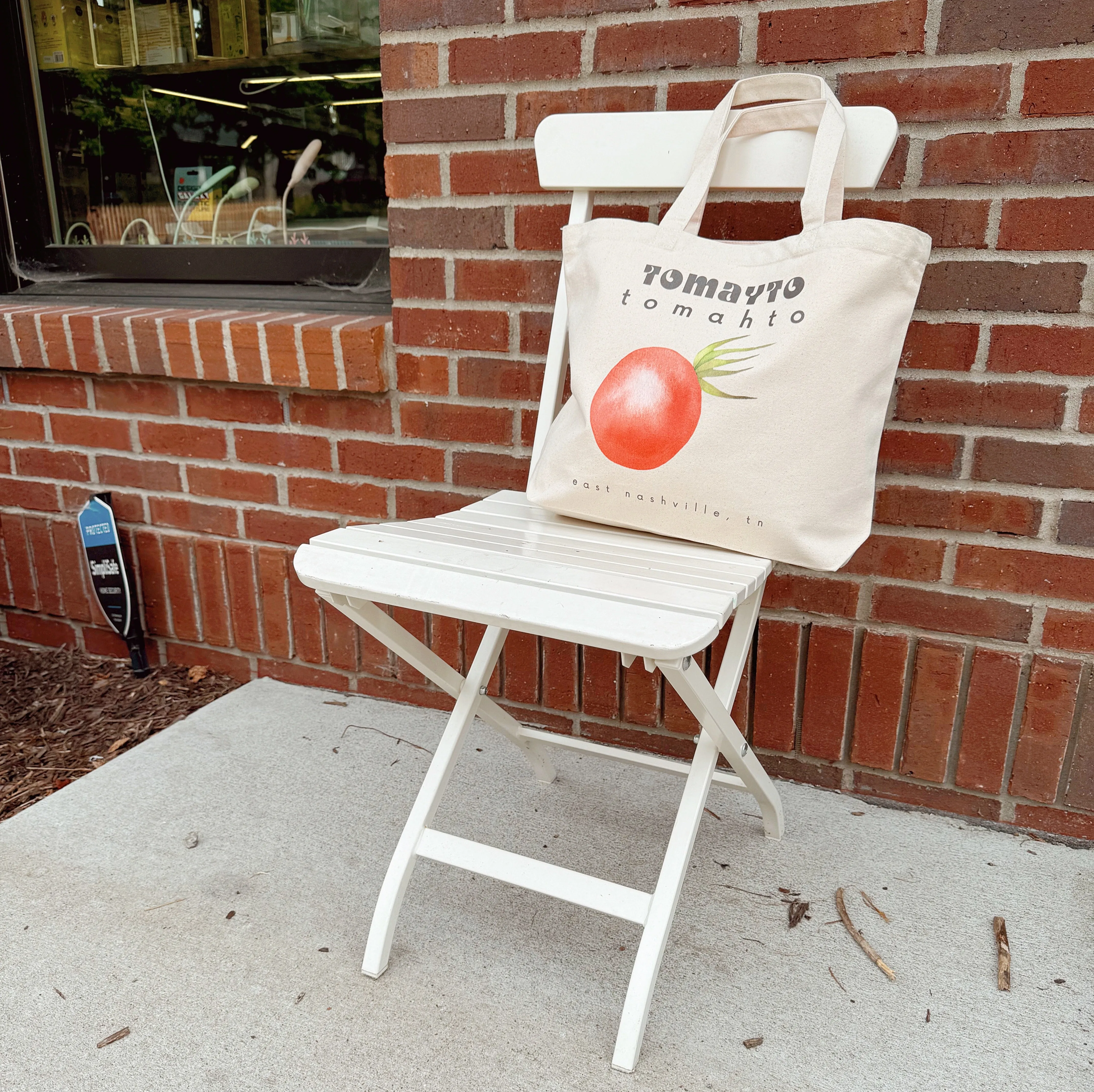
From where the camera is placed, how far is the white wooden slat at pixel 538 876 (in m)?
1.17

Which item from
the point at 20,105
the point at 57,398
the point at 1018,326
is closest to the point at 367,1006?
the point at 1018,326

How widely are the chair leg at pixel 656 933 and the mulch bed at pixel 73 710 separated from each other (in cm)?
123

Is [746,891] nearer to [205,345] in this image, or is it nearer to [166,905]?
[166,905]

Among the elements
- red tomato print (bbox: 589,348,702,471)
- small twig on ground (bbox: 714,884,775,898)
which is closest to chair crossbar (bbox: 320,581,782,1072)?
small twig on ground (bbox: 714,884,775,898)

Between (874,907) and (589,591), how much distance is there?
0.77 metres

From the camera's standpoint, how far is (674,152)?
4.55ft

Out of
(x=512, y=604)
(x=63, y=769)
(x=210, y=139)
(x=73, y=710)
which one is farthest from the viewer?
(x=210, y=139)

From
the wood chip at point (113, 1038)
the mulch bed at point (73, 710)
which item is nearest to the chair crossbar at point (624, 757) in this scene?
the wood chip at point (113, 1038)

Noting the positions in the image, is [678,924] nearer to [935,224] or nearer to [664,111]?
[935,224]

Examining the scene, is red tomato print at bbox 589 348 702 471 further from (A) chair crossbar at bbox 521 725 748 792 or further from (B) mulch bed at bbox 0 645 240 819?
(B) mulch bed at bbox 0 645 240 819

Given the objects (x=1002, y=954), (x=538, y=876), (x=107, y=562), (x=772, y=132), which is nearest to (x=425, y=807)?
(x=538, y=876)

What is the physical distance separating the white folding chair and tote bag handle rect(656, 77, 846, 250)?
3 centimetres

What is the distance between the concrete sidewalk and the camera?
1.13 m

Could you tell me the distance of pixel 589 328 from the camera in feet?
4.32
